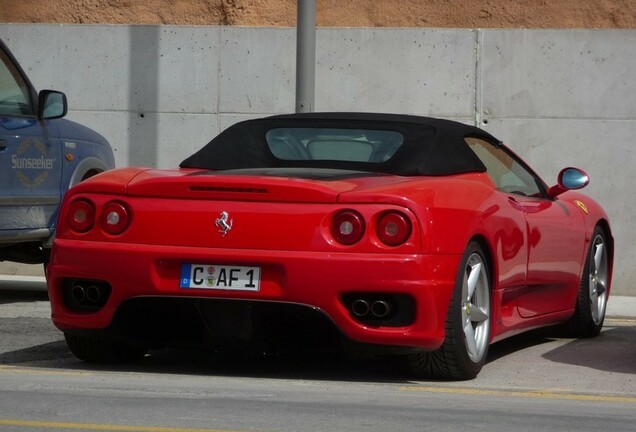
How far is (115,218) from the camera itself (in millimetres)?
6887

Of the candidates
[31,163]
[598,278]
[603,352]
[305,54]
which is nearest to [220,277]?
[603,352]

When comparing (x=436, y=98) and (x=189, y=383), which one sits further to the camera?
(x=436, y=98)

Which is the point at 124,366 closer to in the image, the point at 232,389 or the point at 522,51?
the point at 232,389

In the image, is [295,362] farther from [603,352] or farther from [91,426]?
[91,426]

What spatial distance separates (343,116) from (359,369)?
140 cm

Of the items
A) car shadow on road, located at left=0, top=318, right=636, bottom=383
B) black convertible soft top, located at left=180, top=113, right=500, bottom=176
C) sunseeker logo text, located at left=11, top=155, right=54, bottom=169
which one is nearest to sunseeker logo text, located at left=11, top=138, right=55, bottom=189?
sunseeker logo text, located at left=11, top=155, right=54, bottom=169

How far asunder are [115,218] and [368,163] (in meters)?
1.34

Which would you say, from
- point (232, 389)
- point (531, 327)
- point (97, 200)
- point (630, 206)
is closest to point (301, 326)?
point (232, 389)

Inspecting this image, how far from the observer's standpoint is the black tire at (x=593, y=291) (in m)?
9.02

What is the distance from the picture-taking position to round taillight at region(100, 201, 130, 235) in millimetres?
6875

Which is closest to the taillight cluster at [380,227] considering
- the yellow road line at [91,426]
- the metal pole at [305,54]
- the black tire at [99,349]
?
the black tire at [99,349]

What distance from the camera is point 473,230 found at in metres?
6.94

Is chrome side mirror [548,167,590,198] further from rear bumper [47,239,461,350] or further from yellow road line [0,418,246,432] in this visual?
yellow road line [0,418,246,432]

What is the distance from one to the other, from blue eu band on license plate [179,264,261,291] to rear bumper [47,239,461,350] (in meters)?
0.02
